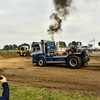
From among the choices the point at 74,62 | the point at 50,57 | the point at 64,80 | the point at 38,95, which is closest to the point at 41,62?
the point at 50,57

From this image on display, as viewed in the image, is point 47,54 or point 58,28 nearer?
point 47,54

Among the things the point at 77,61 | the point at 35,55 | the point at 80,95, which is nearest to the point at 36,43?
the point at 35,55

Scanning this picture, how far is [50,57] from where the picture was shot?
11.9 metres

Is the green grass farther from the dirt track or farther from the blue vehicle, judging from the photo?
the blue vehicle

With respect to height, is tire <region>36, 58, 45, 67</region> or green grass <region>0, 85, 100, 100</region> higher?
tire <region>36, 58, 45, 67</region>

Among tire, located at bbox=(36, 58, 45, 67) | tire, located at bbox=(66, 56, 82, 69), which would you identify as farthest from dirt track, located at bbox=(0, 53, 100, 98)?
tire, located at bbox=(36, 58, 45, 67)

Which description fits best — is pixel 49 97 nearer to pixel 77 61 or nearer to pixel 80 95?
pixel 80 95

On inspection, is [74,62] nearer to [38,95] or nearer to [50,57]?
[50,57]

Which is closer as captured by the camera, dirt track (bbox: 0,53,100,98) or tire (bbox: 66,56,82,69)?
dirt track (bbox: 0,53,100,98)

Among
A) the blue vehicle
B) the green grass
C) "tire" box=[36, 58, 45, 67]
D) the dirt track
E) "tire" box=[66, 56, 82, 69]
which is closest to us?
the green grass

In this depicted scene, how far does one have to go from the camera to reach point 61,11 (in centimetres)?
1538

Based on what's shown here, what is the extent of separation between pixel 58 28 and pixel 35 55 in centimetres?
609

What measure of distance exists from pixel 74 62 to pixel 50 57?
2413 mm

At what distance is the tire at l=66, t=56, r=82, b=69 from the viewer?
1033cm
